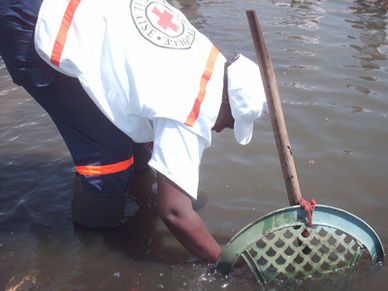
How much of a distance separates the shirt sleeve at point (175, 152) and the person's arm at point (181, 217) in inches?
3.3

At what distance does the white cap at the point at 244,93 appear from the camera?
191 cm

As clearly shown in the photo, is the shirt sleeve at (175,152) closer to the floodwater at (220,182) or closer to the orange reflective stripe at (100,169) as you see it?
the orange reflective stripe at (100,169)

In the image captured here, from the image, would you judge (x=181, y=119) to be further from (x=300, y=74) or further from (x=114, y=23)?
(x=300, y=74)

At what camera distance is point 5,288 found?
223cm

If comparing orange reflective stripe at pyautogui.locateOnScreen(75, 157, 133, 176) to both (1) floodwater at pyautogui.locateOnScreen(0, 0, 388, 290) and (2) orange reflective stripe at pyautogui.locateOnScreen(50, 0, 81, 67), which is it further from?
(2) orange reflective stripe at pyautogui.locateOnScreen(50, 0, 81, 67)

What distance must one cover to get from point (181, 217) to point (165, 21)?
0.91 metres

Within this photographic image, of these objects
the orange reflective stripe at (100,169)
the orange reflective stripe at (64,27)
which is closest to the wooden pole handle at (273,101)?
the orange reflective stripe at (64,27)

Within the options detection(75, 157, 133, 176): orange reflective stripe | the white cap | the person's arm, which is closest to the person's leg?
detection(75, 157, 133, 176): orange reflective stripe

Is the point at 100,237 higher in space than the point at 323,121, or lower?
lower

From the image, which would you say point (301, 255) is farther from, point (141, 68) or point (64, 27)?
point (64, 27)

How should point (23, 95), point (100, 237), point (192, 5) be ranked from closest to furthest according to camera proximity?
point (100, 237), point (23, 95), point (192, 5)

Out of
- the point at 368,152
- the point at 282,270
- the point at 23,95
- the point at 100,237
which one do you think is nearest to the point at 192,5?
the point at 23,95

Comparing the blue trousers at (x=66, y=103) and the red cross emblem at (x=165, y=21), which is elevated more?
the red cross emblem at (x=165, y=21)

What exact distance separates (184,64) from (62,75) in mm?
640
